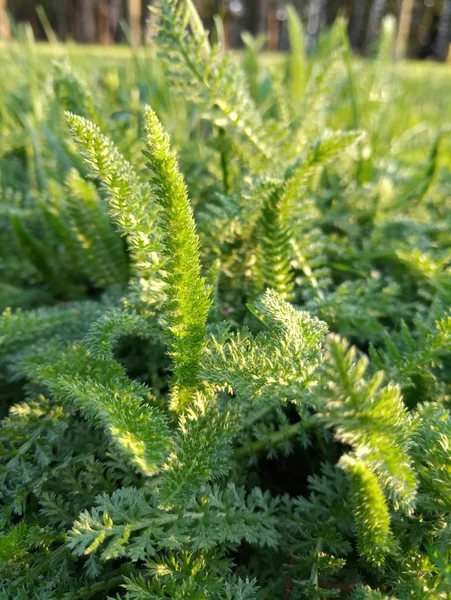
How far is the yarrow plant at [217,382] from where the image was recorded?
0.69 m

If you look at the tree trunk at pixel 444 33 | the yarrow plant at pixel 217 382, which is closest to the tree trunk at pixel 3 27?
the yarrow plant at pixel 217 382

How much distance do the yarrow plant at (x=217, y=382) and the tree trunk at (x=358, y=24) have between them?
818 inches

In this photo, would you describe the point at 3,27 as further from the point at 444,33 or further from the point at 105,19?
the point at 105,19

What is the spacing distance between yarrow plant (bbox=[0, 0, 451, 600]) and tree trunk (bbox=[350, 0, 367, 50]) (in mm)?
20790

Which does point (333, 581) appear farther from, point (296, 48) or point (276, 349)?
point (296, 48)

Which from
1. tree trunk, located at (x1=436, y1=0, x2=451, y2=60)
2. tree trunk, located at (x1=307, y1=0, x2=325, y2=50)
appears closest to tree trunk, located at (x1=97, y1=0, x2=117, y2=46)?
tree trunk, located at (x1=307, y1=0, x2=325, y2=50)

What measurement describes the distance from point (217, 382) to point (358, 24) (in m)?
22.1

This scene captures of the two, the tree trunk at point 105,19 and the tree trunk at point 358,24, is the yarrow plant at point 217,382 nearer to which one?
the tree trunk at point 105,19

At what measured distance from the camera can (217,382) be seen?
2.48ft

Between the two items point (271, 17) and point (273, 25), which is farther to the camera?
point (271, 17)

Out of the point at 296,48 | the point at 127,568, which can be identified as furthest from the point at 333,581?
the point at 296,48

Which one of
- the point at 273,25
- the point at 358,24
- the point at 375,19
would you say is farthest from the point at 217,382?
the point at 358,24

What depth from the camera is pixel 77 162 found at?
1.34m

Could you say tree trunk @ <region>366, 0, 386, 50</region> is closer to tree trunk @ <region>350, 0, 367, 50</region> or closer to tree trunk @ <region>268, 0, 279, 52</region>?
tree trunk @ <region>268, 0, 279, 52</region>
